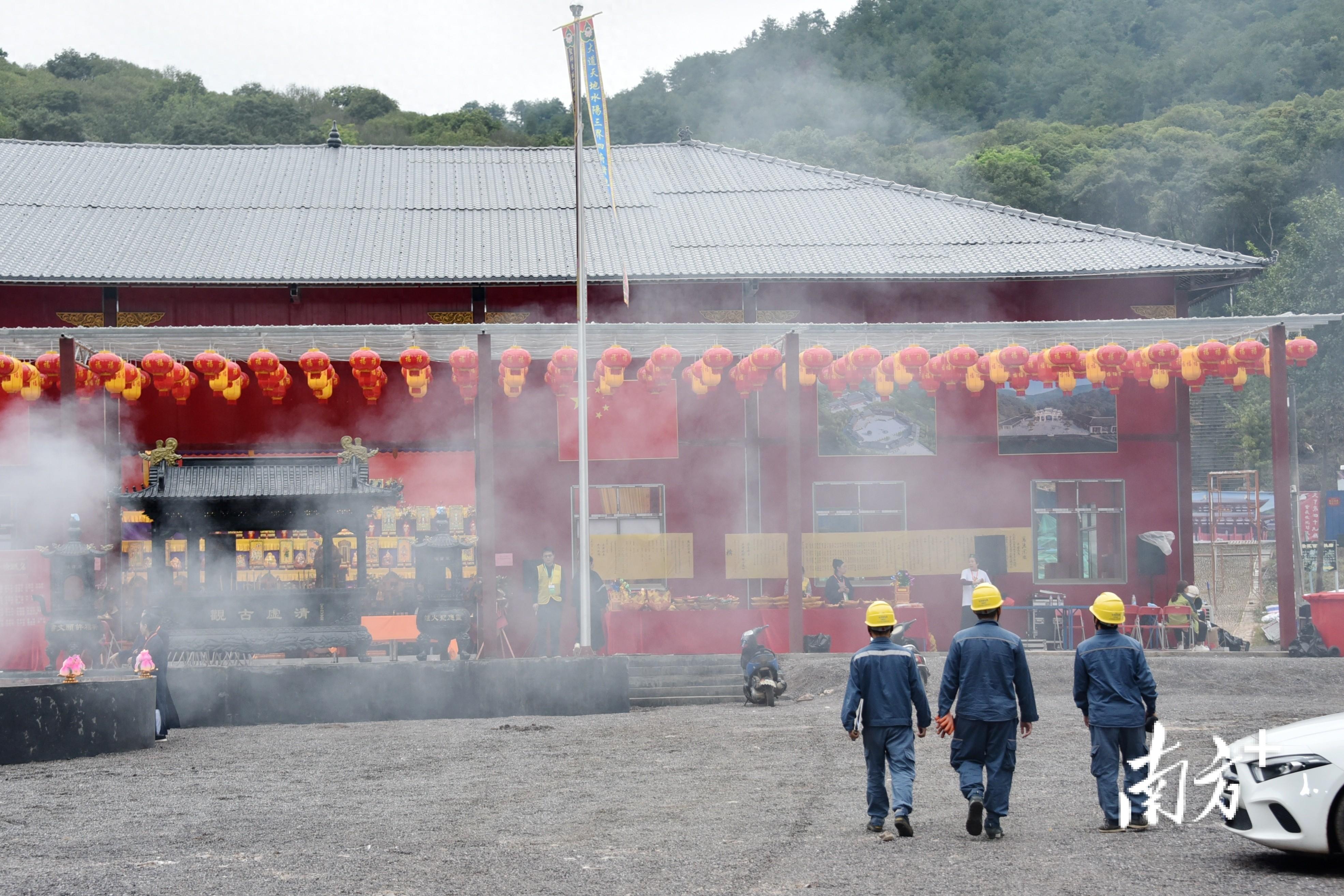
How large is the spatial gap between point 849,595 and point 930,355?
390 cm

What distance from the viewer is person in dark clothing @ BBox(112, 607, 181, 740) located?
1337 cm

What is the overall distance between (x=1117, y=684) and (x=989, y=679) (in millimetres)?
804

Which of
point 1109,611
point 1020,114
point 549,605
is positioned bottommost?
point 549,605

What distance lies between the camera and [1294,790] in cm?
681

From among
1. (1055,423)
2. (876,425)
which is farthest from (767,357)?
(1055,423)

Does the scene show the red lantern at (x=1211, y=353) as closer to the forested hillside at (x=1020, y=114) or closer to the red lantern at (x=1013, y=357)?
the red lantern at (x=1013, y=357)

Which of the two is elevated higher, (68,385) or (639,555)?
(68,385)

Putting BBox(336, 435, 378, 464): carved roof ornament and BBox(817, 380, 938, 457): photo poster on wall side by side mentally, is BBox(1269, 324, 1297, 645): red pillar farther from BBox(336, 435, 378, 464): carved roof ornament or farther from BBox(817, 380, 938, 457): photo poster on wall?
BBox(336, 435, 378, 464): carved roof ornament

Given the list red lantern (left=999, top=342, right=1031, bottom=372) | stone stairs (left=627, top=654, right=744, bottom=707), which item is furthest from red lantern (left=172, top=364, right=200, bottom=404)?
red lantern (left=999, top=342, right=1031, bottom=372)

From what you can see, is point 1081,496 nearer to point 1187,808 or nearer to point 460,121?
point 1187,808

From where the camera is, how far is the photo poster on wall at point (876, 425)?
2170 centimetres

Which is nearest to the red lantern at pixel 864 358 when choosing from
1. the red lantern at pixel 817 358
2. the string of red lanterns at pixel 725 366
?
the string of red lanterns at pixel 725 366

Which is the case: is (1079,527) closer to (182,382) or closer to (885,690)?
(182,382)

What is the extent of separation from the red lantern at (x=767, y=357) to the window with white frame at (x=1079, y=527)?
6.31 metres
